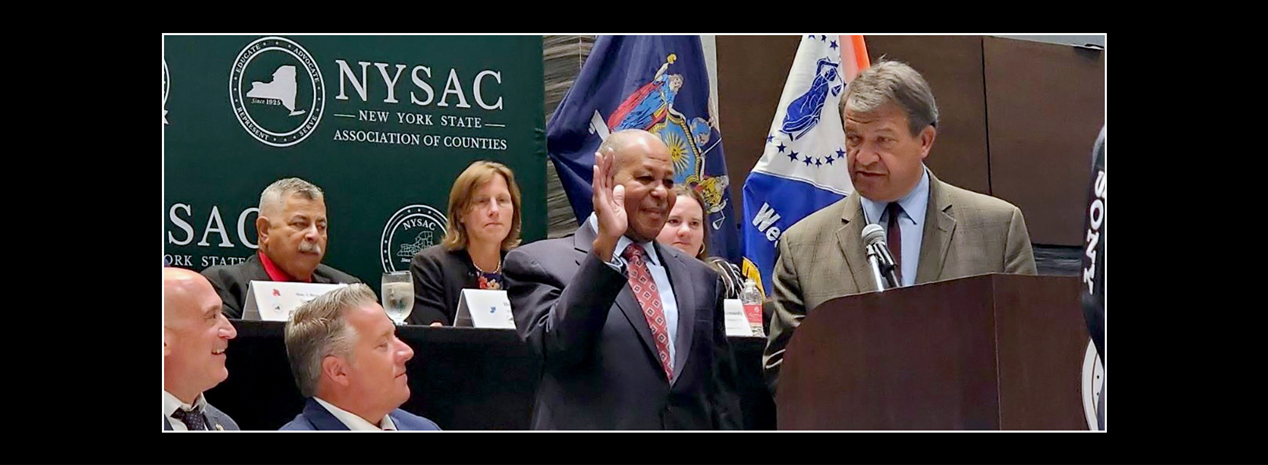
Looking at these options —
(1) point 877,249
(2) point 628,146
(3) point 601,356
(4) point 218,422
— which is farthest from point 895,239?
(4) point 218,422

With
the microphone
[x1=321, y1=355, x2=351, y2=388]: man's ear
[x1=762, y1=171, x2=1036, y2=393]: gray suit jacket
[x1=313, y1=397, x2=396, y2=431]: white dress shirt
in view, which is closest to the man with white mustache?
[x1=321, y1=355, x2=351, y2=388]: man's ear

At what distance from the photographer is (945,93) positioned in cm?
693

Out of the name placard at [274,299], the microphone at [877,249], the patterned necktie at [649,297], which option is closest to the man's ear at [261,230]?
the name placard at [274,299]

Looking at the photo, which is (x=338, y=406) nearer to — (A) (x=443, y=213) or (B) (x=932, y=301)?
(A) (x=443, y=213)

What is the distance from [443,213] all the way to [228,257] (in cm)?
84

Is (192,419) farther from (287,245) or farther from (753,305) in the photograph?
(753,305)

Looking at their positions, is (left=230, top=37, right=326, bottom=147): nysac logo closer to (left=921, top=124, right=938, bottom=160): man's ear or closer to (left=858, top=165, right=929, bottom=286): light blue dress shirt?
(left=858, top=165, right=929, bottom=286): light blue dress shirt

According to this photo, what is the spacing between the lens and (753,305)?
6.42 m

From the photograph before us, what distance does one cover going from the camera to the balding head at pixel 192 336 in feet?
19.0

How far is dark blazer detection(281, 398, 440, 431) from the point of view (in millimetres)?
5785

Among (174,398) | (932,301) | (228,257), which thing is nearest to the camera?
(932,301)

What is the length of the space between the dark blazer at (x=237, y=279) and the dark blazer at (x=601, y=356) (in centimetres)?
74

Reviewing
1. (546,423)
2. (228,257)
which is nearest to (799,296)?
(546,423)

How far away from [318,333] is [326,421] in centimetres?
32
